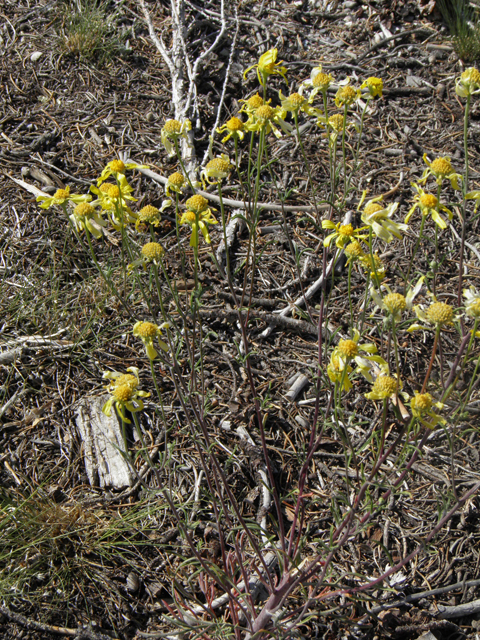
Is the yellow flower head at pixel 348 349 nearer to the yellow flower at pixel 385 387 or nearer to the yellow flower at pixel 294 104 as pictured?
the yellow flower at pixel 385 387

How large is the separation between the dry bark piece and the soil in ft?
0.16

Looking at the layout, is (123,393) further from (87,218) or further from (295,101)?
(295,101)

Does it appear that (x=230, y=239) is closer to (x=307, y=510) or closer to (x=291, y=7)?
(x=307, y=510)

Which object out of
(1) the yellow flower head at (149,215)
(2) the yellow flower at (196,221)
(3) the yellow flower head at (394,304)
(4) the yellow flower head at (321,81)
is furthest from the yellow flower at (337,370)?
(4) the yellow flower head at (321,81)

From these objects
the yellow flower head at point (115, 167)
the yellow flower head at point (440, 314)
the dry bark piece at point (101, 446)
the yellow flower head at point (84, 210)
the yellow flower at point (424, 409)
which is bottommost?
the dry bark piece at point (101, 446)

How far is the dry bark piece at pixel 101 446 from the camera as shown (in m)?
2.53

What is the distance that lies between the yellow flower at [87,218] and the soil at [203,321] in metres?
0.71

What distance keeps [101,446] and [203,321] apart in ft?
2.91

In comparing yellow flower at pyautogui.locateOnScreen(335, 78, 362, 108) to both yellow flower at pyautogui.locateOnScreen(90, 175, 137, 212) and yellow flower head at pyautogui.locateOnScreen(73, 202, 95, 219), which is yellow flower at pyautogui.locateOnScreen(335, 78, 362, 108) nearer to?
yellow flower at pyautogui.locateOnScreen(90, 175, 137, 212)

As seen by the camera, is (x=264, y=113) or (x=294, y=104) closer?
(x=264, y=113)

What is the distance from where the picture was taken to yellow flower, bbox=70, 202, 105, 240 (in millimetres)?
2113

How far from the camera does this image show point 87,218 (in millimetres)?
2152

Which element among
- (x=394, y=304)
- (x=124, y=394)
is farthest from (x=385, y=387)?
(x=124, y=394)

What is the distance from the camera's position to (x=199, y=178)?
3.55 metres
